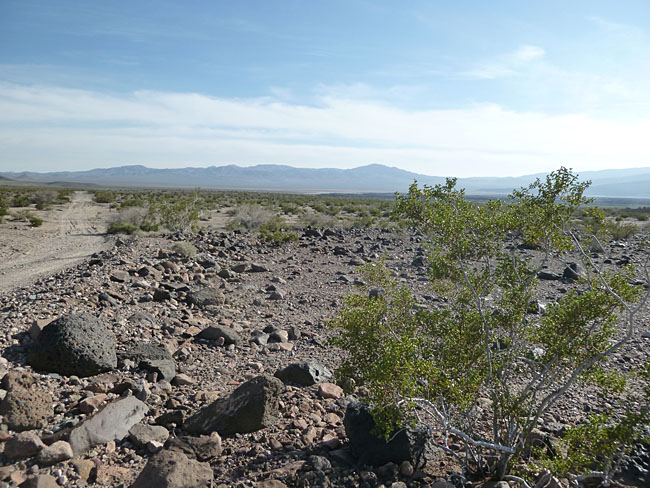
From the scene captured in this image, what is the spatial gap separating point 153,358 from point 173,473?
132 inches

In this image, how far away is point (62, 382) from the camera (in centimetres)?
629

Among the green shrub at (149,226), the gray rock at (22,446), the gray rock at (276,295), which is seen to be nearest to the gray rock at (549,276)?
the gray rock at (276,295)

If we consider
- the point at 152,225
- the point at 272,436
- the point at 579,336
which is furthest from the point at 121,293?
the point at 152,225

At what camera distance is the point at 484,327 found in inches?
196

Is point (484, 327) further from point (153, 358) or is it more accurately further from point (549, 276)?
point (549, 276)

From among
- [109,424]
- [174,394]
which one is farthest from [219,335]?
[109,424]

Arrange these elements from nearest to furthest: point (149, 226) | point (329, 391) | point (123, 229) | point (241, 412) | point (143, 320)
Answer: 1. point (241, 412)
2. point (329, 391)
3. point (143, 320)
4. point (123, 229)
5. point (149, 226)

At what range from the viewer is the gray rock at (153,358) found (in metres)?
7.09

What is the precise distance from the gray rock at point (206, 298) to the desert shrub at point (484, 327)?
271 inches

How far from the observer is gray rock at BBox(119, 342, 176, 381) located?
709 centimetres

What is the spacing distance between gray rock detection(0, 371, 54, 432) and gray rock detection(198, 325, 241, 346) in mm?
3585

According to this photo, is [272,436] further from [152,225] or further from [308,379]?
[152,225]

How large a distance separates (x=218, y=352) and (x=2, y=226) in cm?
2321

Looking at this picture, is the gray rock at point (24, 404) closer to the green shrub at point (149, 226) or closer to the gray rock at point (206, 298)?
the gray rock at point (206, 298)
